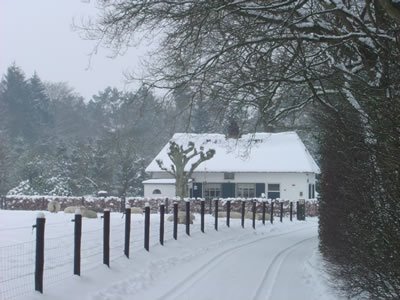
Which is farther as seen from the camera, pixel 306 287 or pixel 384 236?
pixel 306 287

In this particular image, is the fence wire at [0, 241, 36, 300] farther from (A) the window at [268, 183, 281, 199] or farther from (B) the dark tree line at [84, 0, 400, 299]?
(A) the window at [268, 183, 281, 199]

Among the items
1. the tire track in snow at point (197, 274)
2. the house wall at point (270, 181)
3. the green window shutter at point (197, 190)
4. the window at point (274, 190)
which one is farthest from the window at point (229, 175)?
the tire track in snow at point (197, 274)

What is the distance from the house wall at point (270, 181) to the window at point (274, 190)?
0.23 metres

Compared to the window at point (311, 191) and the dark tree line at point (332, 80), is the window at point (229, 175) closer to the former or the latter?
the window at point (311, 191)

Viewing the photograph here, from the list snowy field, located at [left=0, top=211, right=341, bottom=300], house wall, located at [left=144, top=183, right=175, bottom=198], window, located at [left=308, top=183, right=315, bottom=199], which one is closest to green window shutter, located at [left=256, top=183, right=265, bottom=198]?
window, located at [left=308, top=183, right=315, bottom=199]

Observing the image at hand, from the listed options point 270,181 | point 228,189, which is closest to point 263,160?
point 270,181

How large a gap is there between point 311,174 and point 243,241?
1197 inches

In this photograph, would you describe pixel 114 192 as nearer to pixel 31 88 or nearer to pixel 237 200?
pixel 237 200

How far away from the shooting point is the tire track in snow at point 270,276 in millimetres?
9695

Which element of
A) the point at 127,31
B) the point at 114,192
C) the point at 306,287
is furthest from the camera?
the point at 114,192

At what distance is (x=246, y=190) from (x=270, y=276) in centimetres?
3643


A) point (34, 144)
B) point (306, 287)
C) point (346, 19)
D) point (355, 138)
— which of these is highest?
point (34, 144)

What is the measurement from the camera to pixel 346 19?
1061 cm

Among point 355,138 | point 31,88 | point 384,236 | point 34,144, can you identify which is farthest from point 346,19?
point 31,88
